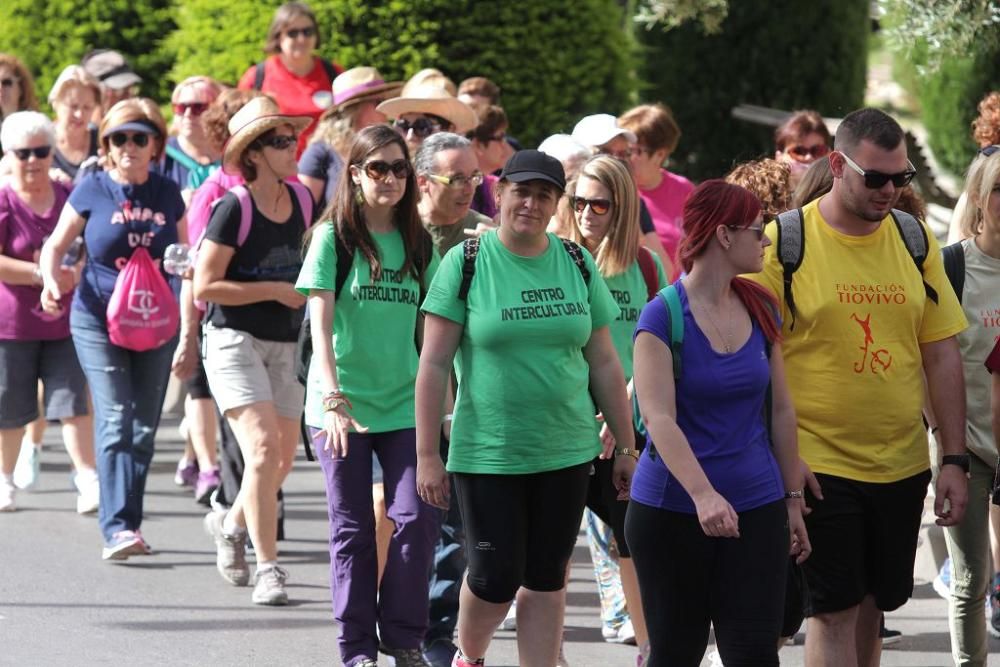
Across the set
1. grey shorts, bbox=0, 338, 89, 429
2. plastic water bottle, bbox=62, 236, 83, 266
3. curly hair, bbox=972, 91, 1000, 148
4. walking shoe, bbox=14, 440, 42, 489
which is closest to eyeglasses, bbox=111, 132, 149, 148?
plastic water bottle, bbox=62, 236, 83, 266

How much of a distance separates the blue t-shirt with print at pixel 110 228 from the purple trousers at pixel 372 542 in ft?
8.96

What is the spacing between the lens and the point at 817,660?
5.41 meters

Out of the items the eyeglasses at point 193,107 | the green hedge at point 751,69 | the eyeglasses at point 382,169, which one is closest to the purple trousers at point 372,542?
the eyeglasses at point 382,169

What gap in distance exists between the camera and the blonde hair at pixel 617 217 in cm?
676

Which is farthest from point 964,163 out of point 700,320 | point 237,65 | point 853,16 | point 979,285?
point 700,320

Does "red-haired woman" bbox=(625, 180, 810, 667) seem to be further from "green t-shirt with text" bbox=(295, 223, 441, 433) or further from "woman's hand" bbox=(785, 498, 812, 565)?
"green t-shirt with text" bbox=(295, 223, 441, 433)

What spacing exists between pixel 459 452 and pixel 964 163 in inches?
575

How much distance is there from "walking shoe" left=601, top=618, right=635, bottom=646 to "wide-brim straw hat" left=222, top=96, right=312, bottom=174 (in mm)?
2533

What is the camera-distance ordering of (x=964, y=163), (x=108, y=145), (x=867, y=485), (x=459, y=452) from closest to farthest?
(x=867, y=485), (x=459, y=452), (x=108, y=145), (x=964, y=163)

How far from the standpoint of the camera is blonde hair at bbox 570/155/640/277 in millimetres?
6758

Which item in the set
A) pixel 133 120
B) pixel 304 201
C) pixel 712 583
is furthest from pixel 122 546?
pixel 712 583

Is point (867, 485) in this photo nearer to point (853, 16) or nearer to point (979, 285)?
point (979, 285)

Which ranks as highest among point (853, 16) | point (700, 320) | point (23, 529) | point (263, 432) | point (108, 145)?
point (853, 16)

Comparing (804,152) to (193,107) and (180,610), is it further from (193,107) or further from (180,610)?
(193,107)
